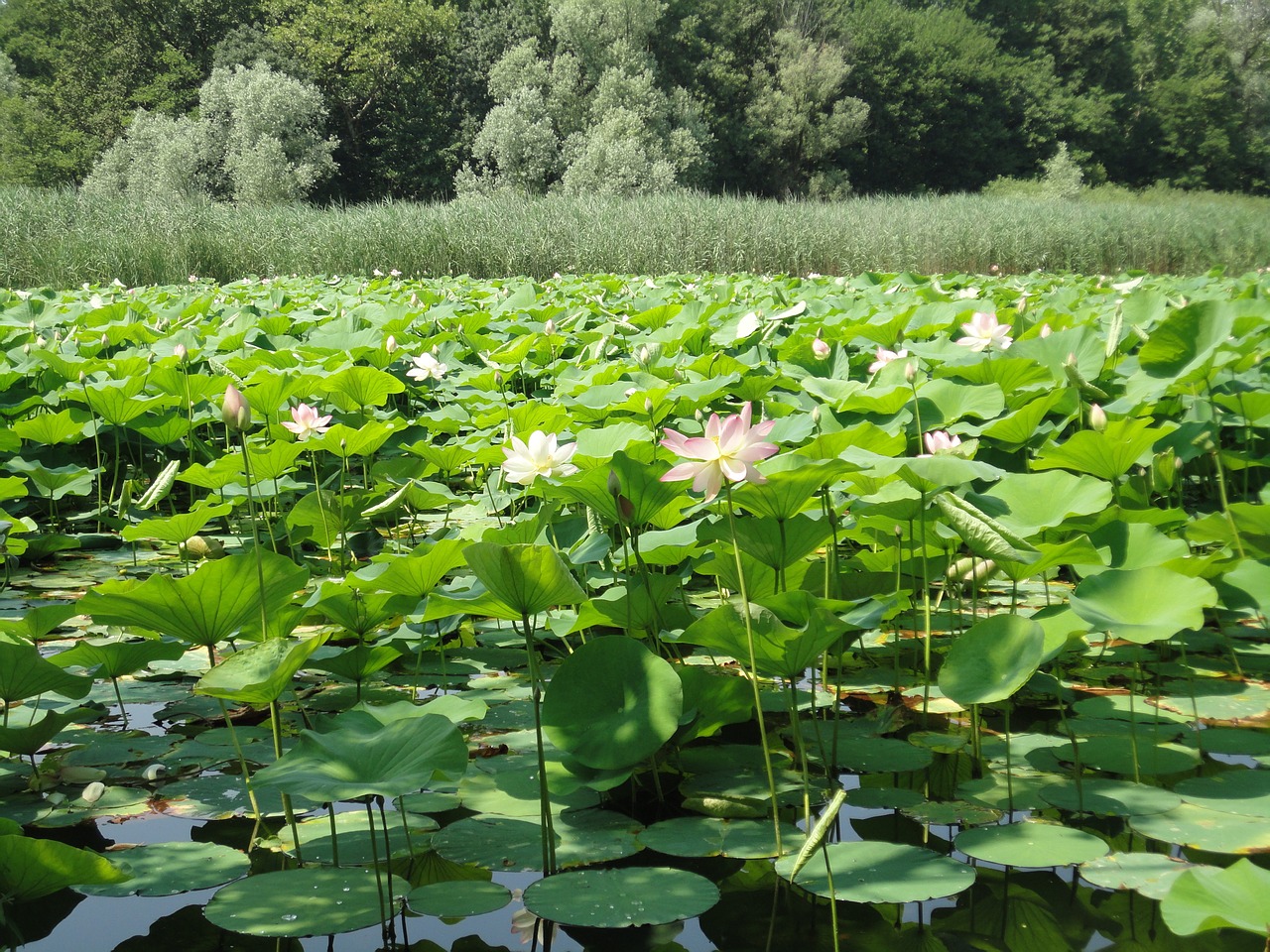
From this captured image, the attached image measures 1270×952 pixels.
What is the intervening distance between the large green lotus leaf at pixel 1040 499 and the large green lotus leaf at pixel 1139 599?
20cm

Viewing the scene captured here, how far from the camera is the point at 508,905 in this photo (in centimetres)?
98

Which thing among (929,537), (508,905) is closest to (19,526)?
(508,905)

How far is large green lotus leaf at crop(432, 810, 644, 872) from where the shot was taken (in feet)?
3.42

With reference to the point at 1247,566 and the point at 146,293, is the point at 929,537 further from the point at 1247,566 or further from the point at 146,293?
the point at 146,293

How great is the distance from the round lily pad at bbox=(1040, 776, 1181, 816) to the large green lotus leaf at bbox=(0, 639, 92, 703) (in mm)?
1205

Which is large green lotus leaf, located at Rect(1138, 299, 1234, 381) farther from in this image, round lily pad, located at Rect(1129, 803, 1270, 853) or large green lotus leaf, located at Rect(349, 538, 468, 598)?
large green lotus leaf, located at Rect(349, 538, 468, 598)

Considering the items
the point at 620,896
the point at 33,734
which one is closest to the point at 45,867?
the point at 33,734

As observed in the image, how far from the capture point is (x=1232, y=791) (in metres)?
1.14

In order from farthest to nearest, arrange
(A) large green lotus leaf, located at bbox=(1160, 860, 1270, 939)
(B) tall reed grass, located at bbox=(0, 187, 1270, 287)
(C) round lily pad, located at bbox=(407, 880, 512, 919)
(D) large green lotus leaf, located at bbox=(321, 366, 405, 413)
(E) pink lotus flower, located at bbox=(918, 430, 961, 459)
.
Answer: (B) tall reed grass, located at bbox=(0, 187, 1270, 287)
(D) large green lotus leaf, located at bbox=(321, 366, 405, 413)
(E) pink lotus flower, located at bbox=(918, 430, 961, 459)
(C) round lily pad, located at bbox=(407, 880, 512, 919)
(A) large green lotus leaf, located at bbox=(1160, 860, 1270, 939)

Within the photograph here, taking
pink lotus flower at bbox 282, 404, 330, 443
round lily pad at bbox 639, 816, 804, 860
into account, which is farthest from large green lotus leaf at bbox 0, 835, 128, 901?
pink lotus flower at bbox 282, 404, 330, 443

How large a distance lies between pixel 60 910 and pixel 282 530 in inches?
54.4

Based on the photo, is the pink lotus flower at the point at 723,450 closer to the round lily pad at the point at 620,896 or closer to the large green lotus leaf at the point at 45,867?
the round lily pad at the point at 620,896

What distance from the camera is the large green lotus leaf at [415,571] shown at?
1.20 metres

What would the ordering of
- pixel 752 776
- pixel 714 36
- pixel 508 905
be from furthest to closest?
pixel 714 36 → pixel 752 776 → pixel 508 905
